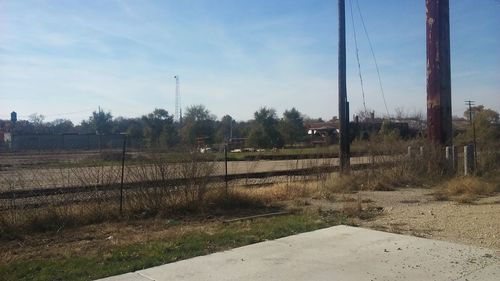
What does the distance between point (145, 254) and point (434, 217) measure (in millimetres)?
6379

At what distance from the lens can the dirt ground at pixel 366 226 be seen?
844 centimetres

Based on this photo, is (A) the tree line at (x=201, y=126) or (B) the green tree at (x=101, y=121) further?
(B) the green tree at (x=101, y=121)

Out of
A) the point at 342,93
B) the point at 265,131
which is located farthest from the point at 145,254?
the point at 265,131

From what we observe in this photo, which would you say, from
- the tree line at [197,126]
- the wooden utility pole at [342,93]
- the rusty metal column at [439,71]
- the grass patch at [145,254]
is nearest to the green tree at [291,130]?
the tree line at [197,126]

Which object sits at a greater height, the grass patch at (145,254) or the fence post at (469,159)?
the fence post at (469,159)

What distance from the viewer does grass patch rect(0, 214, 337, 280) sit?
6.73 meters

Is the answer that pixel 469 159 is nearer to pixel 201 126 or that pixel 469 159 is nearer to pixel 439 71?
pixel 439 71

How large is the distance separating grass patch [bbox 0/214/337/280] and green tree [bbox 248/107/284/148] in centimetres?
6937

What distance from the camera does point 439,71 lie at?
2214cm

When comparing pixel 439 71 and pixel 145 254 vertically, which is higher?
pixel 439 71

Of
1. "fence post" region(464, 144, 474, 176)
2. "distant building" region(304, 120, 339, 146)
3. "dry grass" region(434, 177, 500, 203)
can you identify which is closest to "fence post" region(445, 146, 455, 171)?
"fence post" region(464, 144, 474, 176)

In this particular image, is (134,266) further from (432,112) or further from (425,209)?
(432,112)

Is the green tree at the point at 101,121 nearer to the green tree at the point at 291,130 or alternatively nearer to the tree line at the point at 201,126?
the tree line at the point at 201,126

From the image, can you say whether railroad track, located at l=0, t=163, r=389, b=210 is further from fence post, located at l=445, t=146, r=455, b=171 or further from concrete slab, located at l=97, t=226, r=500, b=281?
fence post, located at l=445, t=146, r=455, b=171
